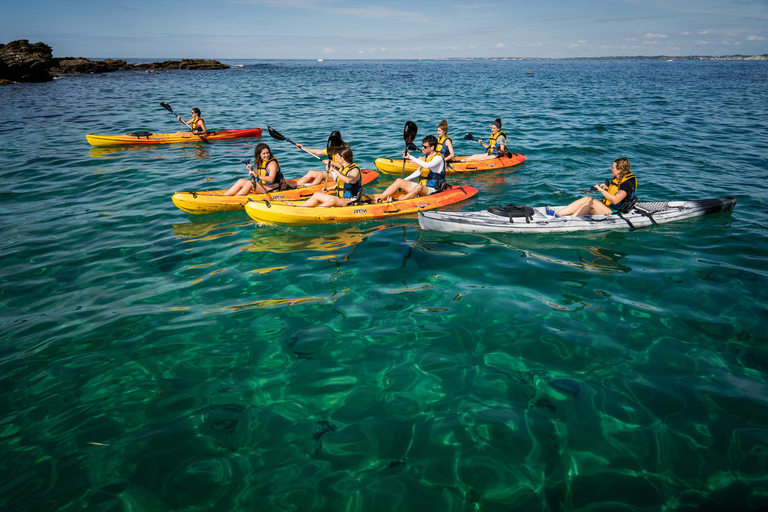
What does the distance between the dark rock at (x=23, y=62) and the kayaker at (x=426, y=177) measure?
55570mm

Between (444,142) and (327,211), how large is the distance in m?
4.54

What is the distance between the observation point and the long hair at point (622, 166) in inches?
329

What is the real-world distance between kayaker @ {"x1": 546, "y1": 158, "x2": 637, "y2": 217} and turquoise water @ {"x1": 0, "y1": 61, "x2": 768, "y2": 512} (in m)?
0.72

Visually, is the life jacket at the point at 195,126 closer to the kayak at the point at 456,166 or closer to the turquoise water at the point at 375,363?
the turquoise water at the point at 375,363

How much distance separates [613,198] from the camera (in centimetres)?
878

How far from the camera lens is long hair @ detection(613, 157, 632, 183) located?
8.36m

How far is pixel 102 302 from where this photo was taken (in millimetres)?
6566

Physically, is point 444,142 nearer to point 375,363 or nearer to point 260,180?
point 260,180

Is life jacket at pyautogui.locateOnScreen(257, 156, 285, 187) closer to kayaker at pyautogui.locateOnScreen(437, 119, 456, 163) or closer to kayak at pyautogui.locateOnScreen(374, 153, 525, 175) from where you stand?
kayak at pyautogui.locateOnScreen(374, 153, 525, 175)

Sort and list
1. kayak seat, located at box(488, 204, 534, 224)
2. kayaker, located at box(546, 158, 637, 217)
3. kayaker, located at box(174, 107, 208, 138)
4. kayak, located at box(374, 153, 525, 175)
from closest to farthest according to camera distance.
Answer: kayaker, located at box(546, 158, 637, 217) < kayak seat, located at box(488, 204, 534, 224) < kayak, located at box(374, 153, 525, 175) < kayaker, located at box(174, 107, 208, 138)

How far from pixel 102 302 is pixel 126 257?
1.70m

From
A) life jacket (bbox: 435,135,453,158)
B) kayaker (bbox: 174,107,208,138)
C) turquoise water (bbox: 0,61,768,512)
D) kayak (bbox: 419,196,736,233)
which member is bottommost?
turquoise water (bbox: 0,61,768,512)

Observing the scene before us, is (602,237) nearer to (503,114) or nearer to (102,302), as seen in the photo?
(102,302)

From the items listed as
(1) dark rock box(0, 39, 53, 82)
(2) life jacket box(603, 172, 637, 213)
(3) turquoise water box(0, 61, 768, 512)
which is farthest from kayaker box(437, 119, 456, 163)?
(1) dark rock box(0, 39, 53, 82)
